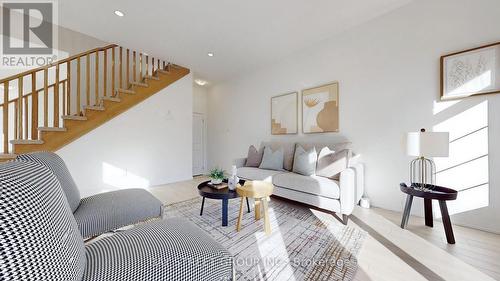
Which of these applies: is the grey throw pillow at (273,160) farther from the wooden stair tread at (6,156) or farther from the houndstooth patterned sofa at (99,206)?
the wooden stair tread at (6,156)

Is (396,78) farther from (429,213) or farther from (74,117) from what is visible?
(74,117)

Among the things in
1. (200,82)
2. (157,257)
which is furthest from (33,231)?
(200,82)

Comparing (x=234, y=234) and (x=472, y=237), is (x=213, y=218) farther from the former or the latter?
(x=472, y=237)

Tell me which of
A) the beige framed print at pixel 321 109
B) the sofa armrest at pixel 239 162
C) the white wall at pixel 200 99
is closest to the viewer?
the beige framed print at pixel 321 109

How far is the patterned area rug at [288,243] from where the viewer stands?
1405 mm

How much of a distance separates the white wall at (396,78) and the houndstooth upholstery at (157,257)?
2546 mm

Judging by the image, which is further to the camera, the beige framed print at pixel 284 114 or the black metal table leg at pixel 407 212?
the beige framed print at pixel 284 114

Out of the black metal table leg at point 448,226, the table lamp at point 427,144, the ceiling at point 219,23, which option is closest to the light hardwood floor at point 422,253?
the black metal table leg at point 448,226

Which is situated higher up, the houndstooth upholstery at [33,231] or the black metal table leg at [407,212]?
the houndstooth upholstery at [33,231]

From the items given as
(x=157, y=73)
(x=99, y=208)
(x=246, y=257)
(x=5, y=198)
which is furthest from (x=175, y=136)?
(x=5, y=198)

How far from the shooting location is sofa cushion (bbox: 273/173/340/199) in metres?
2.23

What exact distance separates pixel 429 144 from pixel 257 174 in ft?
6.92

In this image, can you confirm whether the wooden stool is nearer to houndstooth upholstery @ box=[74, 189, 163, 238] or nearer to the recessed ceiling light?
houndstooth upholstery @ box=[74, 189, 163, 238]

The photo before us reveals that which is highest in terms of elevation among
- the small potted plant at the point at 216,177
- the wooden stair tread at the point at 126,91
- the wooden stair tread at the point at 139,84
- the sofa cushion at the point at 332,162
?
the wooden stair tread at the point at 139,84
